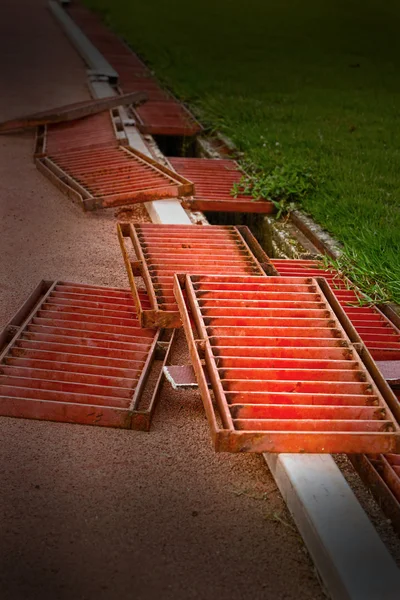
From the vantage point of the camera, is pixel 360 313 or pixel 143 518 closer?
pixel 143 518

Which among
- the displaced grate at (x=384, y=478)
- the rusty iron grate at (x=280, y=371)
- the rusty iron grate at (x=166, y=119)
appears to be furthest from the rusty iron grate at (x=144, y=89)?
the displaced grate at (x=384, y=478)

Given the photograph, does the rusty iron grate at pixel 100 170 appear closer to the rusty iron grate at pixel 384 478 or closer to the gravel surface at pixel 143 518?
the gravel surface at pixel 143 518

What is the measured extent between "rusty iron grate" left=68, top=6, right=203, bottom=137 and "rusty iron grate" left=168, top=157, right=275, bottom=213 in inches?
55.4

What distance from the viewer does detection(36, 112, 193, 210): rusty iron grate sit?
6.22 m

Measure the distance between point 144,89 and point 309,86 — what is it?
231 cm

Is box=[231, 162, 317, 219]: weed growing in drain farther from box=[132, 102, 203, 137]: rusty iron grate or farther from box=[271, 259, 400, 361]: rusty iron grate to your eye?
box=[132, 102, 203, 137]: rusty iron grate

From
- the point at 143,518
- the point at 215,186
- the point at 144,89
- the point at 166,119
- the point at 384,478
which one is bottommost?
the point at 144,89

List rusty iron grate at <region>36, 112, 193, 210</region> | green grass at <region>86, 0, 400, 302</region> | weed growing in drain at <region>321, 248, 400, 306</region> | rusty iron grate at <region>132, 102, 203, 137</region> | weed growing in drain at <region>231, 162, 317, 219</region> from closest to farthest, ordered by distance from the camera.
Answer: weed growing in drain at <region>321, 248, 400, 306</region> < green grass at <region>86, 0, 400, 302</region> < rusty iron grate at <region>36, 112, 193, 210</region> < weed growing in drain at <region>231, 162, 317, 219</region> < rusty iron grate at <region>132, 102, 203, 137</region>

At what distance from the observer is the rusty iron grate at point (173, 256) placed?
4.17 m

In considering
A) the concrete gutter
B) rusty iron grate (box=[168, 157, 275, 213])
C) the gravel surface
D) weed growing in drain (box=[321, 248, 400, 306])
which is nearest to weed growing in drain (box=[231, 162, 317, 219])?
rusty iron grate (box=[168, 157, 275, 213])

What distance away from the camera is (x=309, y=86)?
1123cm

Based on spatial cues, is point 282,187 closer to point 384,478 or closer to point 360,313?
point 360,313

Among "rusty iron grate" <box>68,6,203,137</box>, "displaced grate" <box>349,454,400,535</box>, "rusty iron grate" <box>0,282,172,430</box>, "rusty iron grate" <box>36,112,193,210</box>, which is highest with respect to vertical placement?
"displaced grate" <box>349,454,400,535</box>

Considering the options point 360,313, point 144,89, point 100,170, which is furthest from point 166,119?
point 360,313
